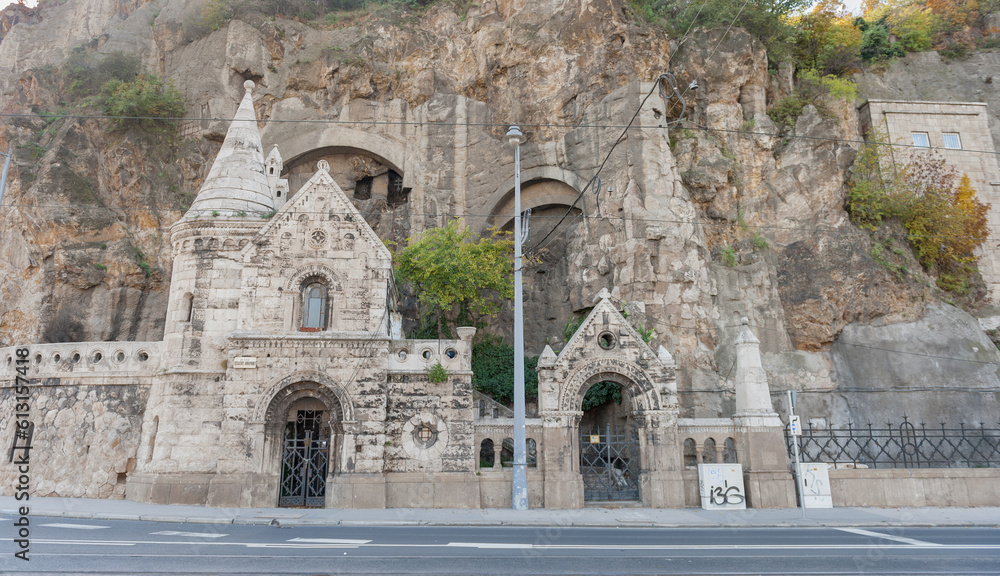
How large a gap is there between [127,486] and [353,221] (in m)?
10.1

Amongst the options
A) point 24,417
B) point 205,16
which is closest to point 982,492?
point 24,417

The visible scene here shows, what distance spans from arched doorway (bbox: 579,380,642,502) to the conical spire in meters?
12.8

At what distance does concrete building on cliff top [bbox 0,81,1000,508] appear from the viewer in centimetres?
1570

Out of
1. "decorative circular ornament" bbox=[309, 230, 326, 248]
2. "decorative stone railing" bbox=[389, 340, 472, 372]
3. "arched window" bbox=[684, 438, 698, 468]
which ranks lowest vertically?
"arched window" bbox=[684, 438, 698, 468]

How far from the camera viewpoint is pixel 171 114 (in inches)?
1179

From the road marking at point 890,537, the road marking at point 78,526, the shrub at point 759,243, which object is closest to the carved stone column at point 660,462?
the road marking at point 890,537

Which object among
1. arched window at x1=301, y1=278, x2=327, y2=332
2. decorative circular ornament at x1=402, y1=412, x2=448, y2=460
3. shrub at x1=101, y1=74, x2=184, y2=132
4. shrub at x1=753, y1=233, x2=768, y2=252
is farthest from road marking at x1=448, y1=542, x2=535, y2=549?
shrub at x1=101, y1=74, x2=184, y2=132

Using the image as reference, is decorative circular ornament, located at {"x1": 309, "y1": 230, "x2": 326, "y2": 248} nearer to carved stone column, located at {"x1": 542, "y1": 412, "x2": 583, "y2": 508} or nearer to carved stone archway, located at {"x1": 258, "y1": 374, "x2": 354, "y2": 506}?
carved stone archway, located at {"x1": 258, "y1": 374, "x2": 354, "y2": 506}

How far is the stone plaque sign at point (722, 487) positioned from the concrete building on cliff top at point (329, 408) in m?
0.37

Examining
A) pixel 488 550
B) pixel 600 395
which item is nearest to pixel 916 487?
pixel 600 395

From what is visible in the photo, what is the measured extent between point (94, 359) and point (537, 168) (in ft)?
66.2

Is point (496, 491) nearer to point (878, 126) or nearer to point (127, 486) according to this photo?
point (127, 486)

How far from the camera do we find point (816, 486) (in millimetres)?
15703

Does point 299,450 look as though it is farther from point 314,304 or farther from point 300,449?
point 314,304
